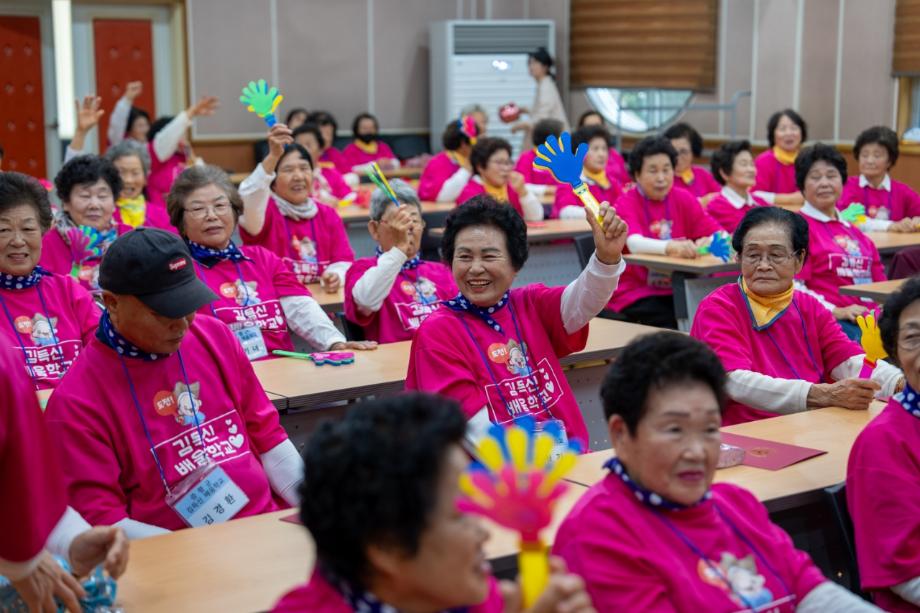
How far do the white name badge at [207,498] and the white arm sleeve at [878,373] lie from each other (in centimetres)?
175

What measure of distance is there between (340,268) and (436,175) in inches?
142

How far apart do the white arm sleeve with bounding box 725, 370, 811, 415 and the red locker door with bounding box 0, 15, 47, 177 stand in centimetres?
879

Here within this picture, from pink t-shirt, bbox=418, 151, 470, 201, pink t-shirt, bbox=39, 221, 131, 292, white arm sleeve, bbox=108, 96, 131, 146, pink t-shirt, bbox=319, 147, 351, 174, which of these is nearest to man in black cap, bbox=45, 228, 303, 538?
pink t-shirt, bbox=39, 221, 131, 292

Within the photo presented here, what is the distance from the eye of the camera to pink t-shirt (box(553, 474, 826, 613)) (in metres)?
1.77

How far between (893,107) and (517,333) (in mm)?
7138

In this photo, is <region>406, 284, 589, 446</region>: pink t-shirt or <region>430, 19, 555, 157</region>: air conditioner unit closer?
<region>406, 284, 589, 446</region>: pink t-shirt

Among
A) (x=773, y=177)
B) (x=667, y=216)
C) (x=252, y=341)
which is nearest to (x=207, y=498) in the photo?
(x=252, y=341)

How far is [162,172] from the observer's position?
855cm

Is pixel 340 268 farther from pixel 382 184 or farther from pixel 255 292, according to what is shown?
pixel 255 292

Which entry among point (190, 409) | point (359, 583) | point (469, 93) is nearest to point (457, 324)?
point (190, 409)

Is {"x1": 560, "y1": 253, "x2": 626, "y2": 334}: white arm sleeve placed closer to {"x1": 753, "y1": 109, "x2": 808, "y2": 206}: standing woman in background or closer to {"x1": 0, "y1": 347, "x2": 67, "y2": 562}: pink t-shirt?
{"x1": 0, "y1": 347, "x2": 67, "y2": 562}: pink t-shirt

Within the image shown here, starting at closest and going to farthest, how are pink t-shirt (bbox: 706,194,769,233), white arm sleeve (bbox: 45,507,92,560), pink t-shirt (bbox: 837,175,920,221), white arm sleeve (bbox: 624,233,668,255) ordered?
1. white arm sleeve (bbox: 45,507,92,560)
2. white arm sleeve (bbox: 624,233,668,255)
3. pink t-shirt (bbox: 706,194,769,233)
4. pink t-shirt (bbox: 837,175,920,221)

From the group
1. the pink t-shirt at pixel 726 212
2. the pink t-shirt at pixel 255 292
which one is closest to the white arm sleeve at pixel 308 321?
the pink t-shirt at pixel 255 292

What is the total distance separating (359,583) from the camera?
54.5 inches
